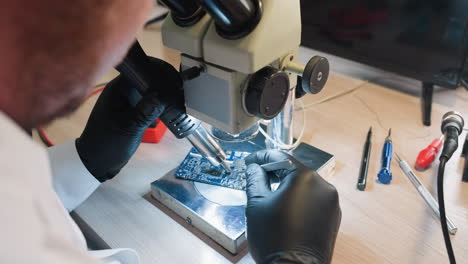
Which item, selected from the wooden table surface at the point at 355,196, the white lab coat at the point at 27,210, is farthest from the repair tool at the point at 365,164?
the white lab coat at the point at 27,210

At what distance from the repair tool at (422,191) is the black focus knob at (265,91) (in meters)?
0.40

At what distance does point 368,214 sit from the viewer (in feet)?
2.29

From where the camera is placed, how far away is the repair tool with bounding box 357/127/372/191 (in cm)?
75

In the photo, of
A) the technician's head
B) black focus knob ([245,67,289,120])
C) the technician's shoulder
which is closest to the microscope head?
black focus knob ([245,67,289,120])

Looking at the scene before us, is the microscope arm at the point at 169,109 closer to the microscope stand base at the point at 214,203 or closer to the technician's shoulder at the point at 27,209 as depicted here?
the microscope stand base at the point at 214,203

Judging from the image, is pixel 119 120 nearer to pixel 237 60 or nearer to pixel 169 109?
pixel 169 109

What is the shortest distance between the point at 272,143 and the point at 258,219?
0.24 m

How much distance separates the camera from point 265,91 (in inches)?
18.9

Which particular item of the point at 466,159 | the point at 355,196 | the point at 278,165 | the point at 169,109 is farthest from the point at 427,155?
the point at 169,109

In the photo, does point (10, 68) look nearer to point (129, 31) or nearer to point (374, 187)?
point (129, 31)

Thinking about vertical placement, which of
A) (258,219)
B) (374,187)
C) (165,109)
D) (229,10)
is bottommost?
(374,187)

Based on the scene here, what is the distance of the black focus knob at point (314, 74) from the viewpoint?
1.66 feet

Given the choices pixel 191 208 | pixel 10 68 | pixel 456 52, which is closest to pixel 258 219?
pixel 191 208

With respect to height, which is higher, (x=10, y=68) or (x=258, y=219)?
(x=10, y=68)
